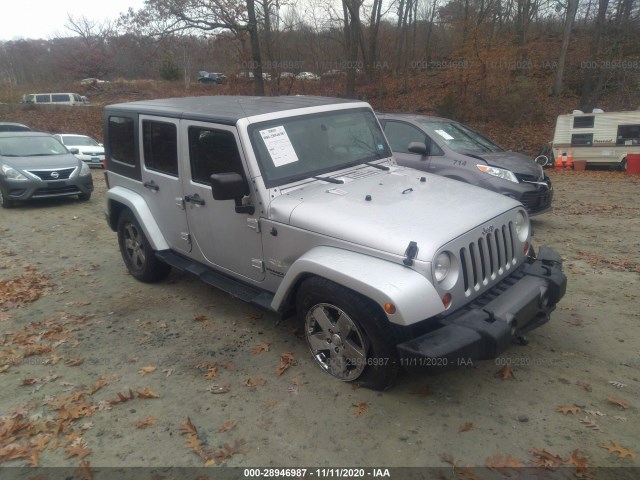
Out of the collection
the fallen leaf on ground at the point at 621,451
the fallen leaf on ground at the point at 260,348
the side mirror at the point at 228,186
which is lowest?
the fallen leaf on ground at the point at 260,348

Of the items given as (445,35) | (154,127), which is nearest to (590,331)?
(154,127)

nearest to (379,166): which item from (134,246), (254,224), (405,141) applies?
(254,224)

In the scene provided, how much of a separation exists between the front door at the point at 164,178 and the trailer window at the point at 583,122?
1460cm

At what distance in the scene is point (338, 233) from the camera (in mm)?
3367

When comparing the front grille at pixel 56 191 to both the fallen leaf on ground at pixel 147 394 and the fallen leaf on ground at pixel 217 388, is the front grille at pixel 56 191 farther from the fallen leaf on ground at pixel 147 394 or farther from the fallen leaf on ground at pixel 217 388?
the fallen leaf on ground at pixel 217 388

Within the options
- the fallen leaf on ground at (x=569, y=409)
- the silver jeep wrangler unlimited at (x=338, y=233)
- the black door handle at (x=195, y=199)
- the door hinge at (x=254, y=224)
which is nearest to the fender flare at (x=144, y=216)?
the silver jeep wrangler unlimited at (x=338, y=233)

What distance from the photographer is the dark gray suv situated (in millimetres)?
7148

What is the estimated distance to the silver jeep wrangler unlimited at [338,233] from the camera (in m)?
3.05

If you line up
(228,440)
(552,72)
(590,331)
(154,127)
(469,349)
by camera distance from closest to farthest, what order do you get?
(469,349)
(228,440)
(590,331)
(154,127)
(552,72)

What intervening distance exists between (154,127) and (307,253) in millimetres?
2436

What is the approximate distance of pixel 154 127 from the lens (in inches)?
192

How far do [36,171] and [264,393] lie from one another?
354 inches

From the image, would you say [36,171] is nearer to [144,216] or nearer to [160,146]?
[144,216]

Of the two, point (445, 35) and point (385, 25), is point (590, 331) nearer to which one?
point (385, 25)
